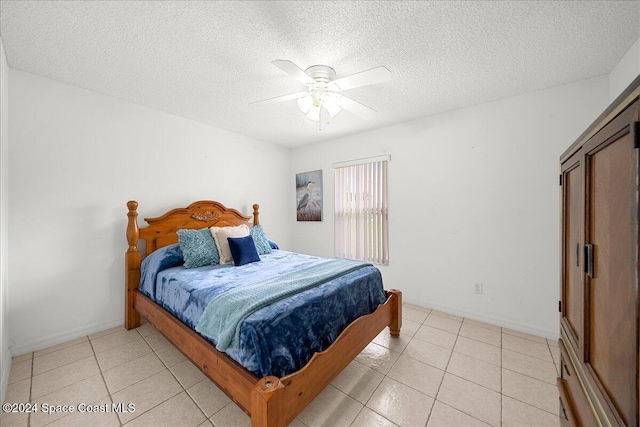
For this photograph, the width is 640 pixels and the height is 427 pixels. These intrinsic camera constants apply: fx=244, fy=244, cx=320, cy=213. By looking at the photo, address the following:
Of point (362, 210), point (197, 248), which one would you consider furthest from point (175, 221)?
point (362, 210)

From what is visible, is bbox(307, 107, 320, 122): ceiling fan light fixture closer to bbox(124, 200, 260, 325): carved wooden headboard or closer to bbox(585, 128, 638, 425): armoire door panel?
bbox(585, 128, 638, 425): armoire door panel

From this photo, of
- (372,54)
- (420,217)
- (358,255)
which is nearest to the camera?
(372,54)

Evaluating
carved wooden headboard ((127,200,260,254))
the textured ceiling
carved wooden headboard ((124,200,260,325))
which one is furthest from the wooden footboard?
the textured ceiling

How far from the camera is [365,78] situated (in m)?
1.69

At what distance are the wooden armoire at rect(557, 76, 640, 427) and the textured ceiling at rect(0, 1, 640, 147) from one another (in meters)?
1.07

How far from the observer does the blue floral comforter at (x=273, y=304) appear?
4.36 feet

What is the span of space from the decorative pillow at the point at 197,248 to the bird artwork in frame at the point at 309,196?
188cm

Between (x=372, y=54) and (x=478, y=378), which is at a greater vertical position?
(x=372, y=54)

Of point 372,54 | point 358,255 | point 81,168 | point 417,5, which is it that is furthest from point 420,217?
point 81,168

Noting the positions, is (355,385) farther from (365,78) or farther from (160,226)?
(160,226)

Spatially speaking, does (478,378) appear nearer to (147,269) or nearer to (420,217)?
A: (420,217)

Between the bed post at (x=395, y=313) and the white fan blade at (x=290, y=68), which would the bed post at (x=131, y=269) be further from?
the bed post at (x=395, y=313)

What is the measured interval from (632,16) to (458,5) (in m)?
1.09

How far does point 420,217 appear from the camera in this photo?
3.14m
